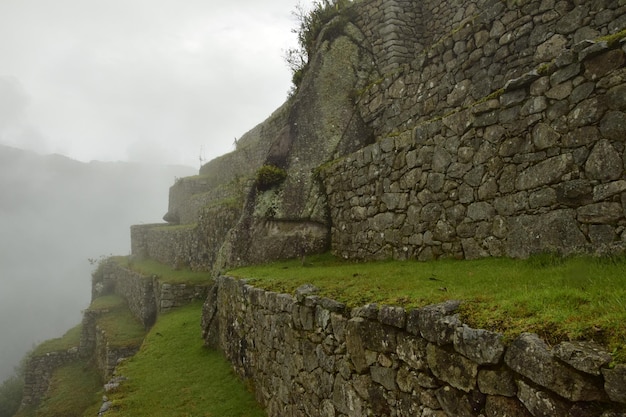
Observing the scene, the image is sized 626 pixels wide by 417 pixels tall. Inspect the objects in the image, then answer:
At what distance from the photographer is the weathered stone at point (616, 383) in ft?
8.21

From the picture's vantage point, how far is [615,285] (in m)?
3.86

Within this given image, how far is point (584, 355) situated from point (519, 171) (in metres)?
4.36

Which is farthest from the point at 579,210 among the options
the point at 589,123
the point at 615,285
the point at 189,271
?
the point at 189,271

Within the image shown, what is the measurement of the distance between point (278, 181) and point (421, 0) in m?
8.38

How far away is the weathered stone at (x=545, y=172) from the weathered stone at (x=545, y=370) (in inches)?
142

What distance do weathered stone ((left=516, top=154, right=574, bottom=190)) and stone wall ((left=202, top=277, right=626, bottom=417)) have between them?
9.91ft

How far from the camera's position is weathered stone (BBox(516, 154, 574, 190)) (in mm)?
5824

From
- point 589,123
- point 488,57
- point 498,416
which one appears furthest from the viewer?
point 488,57

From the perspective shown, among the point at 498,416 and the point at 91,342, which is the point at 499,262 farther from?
the point at 91,342

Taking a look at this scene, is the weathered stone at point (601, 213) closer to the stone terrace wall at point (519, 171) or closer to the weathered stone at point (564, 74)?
the stone terrace wall at point (519, 171)

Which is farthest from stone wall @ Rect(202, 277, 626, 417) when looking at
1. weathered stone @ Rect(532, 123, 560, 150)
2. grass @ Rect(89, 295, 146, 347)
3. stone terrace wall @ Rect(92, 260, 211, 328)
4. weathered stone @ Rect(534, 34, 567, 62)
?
grass @ Rect(89, 295, 146, 347)

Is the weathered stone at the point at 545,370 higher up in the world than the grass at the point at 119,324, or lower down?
higher up

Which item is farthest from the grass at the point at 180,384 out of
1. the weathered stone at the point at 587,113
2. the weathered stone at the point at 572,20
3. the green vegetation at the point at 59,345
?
the green vegetation at the point at 59,345

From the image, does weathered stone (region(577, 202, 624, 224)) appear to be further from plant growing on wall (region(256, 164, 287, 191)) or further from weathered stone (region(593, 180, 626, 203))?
plant growing on wall (region(256, 164, 287, 191))
